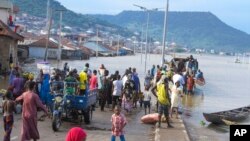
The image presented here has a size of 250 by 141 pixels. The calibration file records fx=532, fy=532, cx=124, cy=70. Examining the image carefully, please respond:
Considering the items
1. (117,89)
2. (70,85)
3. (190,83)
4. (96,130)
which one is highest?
(70,85)

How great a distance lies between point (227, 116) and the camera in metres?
21.3

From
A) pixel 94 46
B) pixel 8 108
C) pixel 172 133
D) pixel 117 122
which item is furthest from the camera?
pixel 94 46

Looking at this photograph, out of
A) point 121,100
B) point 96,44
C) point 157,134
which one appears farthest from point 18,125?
point 96,44

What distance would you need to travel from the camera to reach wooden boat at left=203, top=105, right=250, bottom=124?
66.6 ft

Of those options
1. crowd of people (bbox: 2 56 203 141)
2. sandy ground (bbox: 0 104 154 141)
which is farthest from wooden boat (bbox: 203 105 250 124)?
sandy ground (bbox: 0 104 154 141)

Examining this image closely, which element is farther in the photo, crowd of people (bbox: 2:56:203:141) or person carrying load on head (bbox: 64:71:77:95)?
person carrying load on head (bbox: 64:71:77:95)

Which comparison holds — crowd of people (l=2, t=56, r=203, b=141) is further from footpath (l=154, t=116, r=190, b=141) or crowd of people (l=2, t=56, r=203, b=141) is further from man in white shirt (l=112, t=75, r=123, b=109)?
footpath (l=154, t=116, r=190, b=141)

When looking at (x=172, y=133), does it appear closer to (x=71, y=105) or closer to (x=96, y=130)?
(x=96, y=130)

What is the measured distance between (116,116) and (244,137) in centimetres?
649

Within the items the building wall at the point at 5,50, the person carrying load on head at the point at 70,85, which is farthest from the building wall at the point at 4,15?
the person carrying load on head at the point at 70,85

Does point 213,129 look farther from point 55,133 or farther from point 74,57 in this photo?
point 74,57

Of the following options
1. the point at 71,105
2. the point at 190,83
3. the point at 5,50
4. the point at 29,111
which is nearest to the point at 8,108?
the point at 29,111

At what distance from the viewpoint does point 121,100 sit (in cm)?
1962

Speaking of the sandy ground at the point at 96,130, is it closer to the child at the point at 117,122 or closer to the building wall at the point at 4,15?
the child at the point at 117,122
